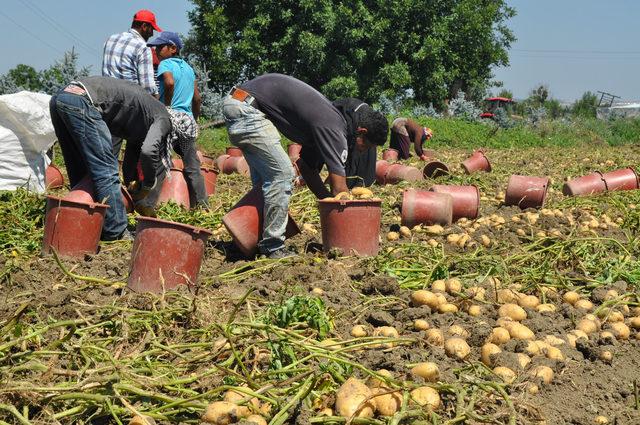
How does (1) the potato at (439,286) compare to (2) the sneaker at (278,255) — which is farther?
(2) the sneaker at (278,255)

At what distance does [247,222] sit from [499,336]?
2.20 m

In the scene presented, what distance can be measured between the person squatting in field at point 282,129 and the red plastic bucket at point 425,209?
1.14 metres

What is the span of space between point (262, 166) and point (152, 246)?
46.3 inches

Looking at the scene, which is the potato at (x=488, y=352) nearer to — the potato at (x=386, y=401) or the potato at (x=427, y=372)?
the potato at (x=427, y=372)

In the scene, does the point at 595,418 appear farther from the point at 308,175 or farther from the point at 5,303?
the point at 308,175

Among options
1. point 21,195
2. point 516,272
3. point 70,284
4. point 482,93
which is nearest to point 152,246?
point 70,284

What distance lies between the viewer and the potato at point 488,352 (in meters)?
3.18

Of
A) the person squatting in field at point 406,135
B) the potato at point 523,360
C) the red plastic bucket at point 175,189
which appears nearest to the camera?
the potato at point 523,360

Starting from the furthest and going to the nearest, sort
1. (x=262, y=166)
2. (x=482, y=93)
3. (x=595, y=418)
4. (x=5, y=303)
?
(x=482, y=93), (x=262, y=166), (x=5, y=303), (x=595, y=418)

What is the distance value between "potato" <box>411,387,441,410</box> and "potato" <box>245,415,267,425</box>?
53 cm

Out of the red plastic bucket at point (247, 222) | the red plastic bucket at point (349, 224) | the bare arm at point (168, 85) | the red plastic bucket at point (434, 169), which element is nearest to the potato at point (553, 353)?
the red plastic bucket at point (349, 224)

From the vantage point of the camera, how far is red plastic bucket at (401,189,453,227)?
20.0 ft

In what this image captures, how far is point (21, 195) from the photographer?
623 centimetres

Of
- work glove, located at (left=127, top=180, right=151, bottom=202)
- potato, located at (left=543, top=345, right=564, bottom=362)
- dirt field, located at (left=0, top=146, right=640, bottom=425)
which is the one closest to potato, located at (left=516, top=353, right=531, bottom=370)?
dirt field, located at (left=0, top=146, right=640, bottom=425)
